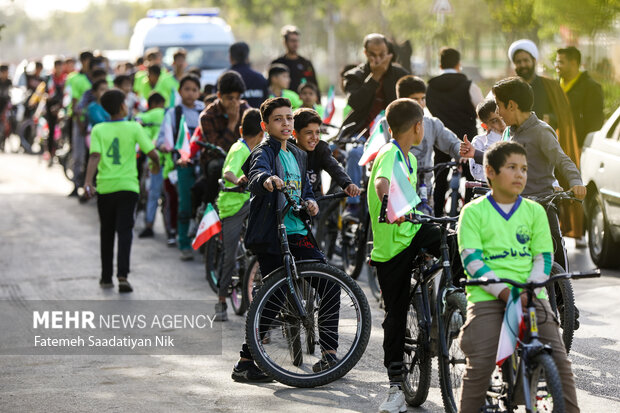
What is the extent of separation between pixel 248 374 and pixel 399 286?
1.40 meters

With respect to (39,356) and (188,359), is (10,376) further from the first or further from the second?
(188,359)

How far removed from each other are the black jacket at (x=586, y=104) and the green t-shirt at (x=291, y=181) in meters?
6.19

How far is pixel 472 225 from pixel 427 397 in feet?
5.97

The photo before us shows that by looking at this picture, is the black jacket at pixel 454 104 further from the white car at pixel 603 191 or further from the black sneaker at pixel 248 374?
the black sneaker at pixel 248 374

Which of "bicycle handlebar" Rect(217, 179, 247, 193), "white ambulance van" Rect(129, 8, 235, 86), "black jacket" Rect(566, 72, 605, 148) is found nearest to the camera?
"bicycle handlebar" Rect(217, 179, 247, 193)

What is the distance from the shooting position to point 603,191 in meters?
11.6

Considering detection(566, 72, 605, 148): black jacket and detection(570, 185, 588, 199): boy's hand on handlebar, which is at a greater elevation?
detection(566, 72, 605, 148): black jacket

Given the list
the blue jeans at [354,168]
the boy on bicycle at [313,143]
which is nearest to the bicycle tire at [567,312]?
the boy on bicycle at [313,143]

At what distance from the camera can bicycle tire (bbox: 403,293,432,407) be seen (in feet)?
21.4

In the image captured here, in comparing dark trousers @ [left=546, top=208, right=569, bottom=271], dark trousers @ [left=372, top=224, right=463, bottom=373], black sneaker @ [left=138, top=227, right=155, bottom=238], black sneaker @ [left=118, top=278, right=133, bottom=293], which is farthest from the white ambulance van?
dark trousers @ [left=372, top=224, right=463, bottom=373]

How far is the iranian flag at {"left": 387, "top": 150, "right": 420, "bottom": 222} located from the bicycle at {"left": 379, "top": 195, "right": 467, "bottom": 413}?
0.18 feet

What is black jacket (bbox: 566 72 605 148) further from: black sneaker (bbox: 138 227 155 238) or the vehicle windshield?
the vehicle windshield

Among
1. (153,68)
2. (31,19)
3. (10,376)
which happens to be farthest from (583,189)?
(31,19)

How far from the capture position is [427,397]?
7039 millimetres
